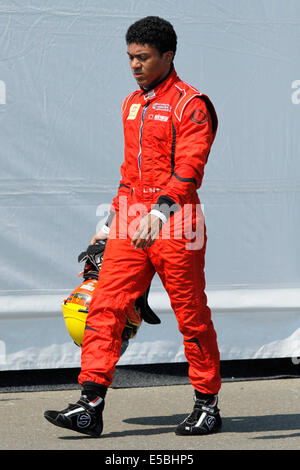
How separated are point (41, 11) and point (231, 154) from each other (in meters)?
1.21

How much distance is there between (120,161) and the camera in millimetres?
4539

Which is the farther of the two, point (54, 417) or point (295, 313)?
point (295, 313)

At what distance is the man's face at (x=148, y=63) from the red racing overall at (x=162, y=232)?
0.14 feet

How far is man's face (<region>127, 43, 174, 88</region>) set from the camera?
11.5 feet

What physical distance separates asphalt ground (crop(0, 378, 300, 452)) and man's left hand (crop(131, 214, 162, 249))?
2.59ft

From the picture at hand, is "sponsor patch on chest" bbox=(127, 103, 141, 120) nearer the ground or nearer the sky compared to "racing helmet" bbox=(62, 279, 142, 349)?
nearer the sky

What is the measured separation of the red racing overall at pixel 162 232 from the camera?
3430mm

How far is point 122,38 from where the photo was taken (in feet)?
14.8

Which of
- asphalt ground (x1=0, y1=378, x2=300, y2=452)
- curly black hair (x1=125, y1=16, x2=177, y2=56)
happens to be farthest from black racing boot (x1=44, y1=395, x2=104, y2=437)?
curly black hair (x1=125, y1=16, x2=177, y2=56)

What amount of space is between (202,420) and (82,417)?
0.52 m

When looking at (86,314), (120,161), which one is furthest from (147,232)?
(120,161)

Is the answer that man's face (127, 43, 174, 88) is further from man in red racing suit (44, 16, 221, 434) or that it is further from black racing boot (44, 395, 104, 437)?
black racing boot (44, 395, 104, 437)

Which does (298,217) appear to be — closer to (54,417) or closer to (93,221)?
(93,221)
